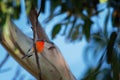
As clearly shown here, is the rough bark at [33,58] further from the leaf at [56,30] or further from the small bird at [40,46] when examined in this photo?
the leaf at [56,30]

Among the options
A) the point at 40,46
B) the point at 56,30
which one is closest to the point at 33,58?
the point at 40,46

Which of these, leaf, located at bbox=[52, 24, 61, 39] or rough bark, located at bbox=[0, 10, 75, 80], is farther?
leaf, located at bbox=[52, 24, 61, 39]

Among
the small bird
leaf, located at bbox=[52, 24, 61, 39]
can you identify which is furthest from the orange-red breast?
leaf, located at bbox=[52, 24, 61, 39]

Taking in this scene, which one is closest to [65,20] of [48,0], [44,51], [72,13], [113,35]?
[72,13]

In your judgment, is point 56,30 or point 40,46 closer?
point 40,46

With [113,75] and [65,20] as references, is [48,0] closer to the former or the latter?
[65,20]

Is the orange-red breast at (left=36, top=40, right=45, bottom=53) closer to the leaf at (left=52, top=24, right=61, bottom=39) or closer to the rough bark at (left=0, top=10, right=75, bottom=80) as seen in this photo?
the rough bark at (left=0, top=10, right=75, bottom=80)

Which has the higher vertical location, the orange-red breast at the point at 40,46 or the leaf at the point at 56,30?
the leaf at the point at 56,30

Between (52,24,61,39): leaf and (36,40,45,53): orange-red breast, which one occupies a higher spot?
(52,24,61,39): leaf

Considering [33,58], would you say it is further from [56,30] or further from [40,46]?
[56,30]

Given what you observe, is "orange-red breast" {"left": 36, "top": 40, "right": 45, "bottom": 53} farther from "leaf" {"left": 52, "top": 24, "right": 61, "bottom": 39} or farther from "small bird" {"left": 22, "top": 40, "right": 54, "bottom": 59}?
"leaf" {"left": 52, "top": 24, "right": 61, "bottom": 39}

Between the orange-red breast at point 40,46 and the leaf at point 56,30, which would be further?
Result: the leaf at point 56,30

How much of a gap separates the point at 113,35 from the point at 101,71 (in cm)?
15

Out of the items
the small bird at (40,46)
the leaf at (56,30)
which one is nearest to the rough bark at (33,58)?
the small bird at (40,46)
